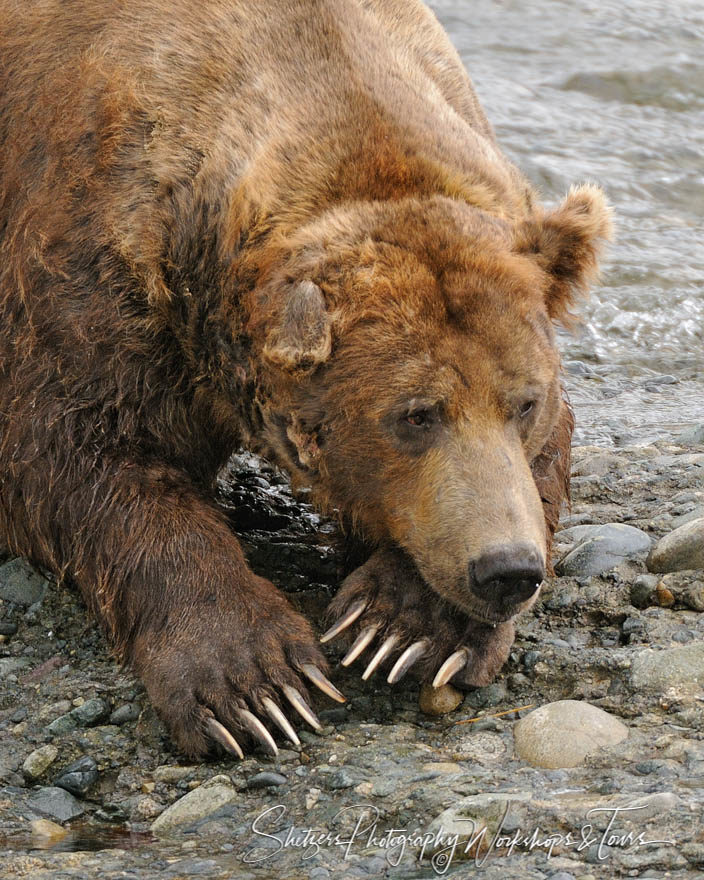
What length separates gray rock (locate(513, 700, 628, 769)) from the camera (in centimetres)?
353

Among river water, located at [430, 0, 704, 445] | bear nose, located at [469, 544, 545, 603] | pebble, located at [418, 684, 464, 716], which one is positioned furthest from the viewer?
river water, located at [430, 0, 704, 445]

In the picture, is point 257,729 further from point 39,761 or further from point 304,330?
point 304,330

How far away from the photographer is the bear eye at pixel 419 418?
392 cm

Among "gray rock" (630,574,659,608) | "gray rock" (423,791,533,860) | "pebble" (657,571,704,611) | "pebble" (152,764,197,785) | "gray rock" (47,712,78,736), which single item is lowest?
"gray rock" (47,712,78,736)

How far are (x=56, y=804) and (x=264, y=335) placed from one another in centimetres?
150

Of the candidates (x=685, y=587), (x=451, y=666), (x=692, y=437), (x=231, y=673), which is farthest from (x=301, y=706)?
(x=692, y=437)

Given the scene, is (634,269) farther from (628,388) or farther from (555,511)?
(555,511)

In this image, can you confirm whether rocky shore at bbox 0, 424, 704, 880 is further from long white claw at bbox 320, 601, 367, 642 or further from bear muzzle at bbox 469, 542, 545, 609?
bear muzzle at bbox 469, 542, 545, 609

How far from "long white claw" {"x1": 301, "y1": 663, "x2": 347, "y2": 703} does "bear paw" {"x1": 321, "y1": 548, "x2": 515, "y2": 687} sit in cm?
9

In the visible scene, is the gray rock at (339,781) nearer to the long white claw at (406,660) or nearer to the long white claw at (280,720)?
the long white claw at (280,720)

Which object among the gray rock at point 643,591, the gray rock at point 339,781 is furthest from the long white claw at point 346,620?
the gray rock at point 643,591

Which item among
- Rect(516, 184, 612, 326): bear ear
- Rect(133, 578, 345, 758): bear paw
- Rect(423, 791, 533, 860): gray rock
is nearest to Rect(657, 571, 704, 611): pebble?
Rect(516, 184, 612, 326): bear ear

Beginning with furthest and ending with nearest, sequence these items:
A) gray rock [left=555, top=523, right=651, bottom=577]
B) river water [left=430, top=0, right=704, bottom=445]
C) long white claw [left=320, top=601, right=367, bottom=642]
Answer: river water [left=430, top=0, right=704, bottom=445] < gray rock [left=555, top=523, right=651, bottom=577] < long white claw [left=320, top=601, right=367, bottom=642]

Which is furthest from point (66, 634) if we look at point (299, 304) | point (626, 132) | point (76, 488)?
point (626, 132)
